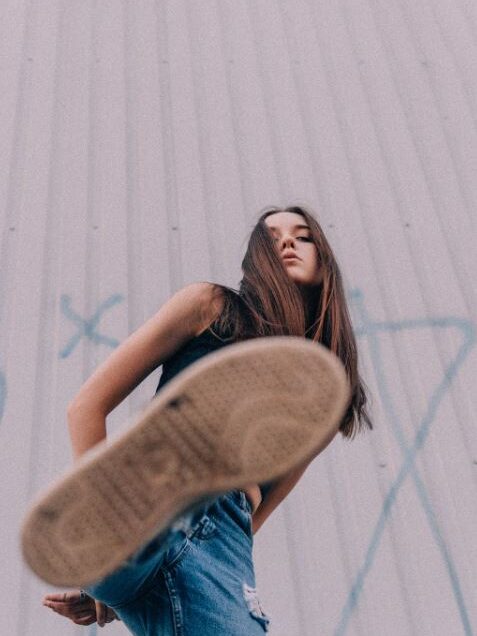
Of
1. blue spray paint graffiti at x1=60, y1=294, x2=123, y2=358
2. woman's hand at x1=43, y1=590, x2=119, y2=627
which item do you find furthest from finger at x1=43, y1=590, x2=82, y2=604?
blue spray paint graffiti at x1=60, y1=294, x2=123, y2=358

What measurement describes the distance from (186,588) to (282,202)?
169 cm

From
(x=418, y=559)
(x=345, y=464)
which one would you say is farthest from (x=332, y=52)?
(x=418, y=559)

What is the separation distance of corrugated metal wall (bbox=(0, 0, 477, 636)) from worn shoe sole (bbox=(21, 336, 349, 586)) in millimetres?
969

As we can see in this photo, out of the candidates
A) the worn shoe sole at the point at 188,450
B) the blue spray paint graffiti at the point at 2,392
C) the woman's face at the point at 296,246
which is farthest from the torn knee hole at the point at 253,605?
the blue spray paint graffiti at the point at 2,392

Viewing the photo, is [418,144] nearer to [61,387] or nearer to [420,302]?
[420,302]

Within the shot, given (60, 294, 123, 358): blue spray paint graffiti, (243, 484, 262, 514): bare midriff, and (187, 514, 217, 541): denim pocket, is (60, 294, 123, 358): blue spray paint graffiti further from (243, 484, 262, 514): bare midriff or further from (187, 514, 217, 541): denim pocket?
(187, 514, 217, 541): denim pocket

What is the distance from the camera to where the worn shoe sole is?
86 cm

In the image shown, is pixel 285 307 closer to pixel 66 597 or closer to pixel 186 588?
pixel 186 588

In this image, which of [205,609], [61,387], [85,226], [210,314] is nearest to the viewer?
[205,609]

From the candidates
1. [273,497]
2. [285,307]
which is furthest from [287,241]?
[273,497]

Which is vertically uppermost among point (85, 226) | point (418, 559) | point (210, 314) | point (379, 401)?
point (85, 226)

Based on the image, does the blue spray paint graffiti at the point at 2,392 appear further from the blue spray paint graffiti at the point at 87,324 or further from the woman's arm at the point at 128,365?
the woman's arm at the point at 128,365

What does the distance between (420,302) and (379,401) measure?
1.29 feet

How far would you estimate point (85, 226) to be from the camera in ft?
7.66
